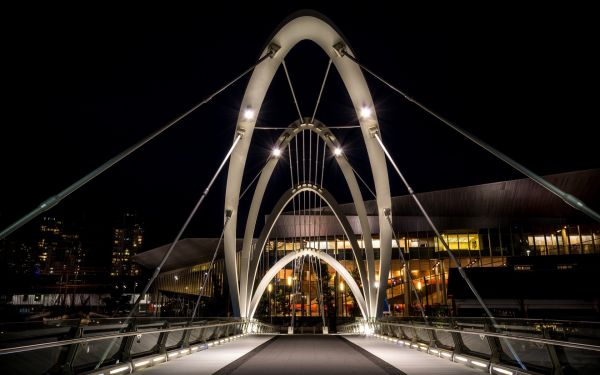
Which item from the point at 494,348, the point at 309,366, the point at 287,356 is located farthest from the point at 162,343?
the point at 494,348

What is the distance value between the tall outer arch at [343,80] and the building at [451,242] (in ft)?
37.2

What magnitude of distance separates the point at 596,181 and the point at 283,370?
41425 millimetres

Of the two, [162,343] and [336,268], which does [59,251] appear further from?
[162,343]

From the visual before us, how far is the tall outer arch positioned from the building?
37.2ft

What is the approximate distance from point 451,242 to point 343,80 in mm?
30377

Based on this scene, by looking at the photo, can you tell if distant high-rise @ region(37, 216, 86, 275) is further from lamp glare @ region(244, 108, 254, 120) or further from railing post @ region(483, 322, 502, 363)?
railing post @ region(483, 322, 502, 363)

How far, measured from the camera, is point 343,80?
2564 cm

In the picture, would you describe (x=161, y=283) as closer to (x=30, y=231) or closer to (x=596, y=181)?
(x=30, y=231)

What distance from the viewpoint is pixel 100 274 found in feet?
390

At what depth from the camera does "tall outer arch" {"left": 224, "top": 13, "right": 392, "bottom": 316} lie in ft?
74.5

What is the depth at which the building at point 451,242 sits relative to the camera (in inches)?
1673

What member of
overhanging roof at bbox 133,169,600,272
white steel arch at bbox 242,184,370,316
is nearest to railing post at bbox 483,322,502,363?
white steel arch at bbox 242,184,370,316

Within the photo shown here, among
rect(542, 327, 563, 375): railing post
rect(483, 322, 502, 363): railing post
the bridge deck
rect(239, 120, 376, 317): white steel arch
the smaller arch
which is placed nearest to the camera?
rect(542, 327, 563, 375): railing post

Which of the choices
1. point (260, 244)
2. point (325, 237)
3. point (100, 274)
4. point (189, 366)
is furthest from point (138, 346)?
point (100, 274)
